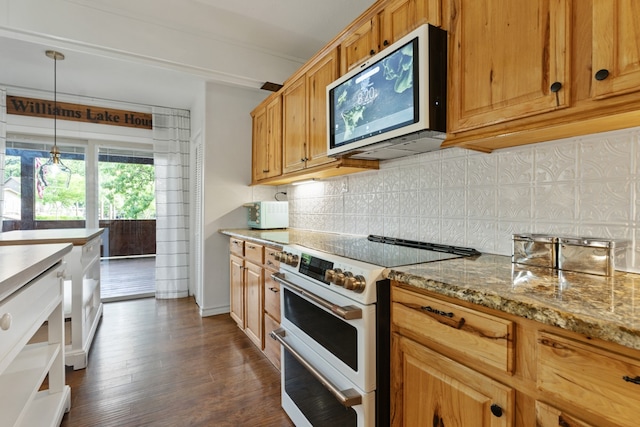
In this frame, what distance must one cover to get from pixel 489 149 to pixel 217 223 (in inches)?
109

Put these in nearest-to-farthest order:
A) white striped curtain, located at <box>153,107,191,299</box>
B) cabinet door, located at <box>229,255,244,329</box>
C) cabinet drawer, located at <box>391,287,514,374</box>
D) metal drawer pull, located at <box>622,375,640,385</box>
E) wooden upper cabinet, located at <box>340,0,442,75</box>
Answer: metal drawer pull, located at <box>622,375,640,385</box> → cabinet drawer, located at <box>391,287,514,374</box> → wooden upper cabinet, located at <box>340,0,442,75</box> → cabinet door, located at <box>229,255,244,329</box> → white striped curtain, located at <box>153,107,191,299</box>

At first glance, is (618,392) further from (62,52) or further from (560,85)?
(62,52)

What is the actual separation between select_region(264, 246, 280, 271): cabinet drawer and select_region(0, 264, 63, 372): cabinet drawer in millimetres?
1160

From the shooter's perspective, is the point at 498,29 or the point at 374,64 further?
the point at 374,64

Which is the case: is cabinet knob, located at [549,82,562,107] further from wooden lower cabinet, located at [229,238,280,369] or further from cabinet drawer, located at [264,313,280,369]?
cabinet drawer, located at [264,313,280,369]

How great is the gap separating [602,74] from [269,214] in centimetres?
267

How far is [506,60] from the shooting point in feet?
3.65

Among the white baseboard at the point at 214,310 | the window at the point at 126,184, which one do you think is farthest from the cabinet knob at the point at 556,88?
the window at the point at 126,184

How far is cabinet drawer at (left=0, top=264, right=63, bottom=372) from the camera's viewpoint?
0.93 metres

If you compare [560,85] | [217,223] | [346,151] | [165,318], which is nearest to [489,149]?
[560,85]

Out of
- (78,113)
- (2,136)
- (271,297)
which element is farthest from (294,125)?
(2,136)

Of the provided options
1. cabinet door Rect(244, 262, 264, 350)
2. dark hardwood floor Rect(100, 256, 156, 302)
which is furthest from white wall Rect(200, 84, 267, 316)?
dark hardwood floor Rect(100, 256, 156, 302)

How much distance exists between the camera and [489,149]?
1471 mm

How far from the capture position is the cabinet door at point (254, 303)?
2.36m
